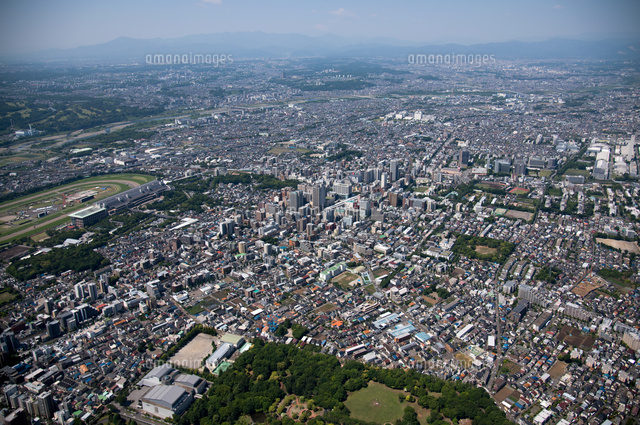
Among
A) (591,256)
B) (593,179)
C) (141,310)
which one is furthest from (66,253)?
(593,179)

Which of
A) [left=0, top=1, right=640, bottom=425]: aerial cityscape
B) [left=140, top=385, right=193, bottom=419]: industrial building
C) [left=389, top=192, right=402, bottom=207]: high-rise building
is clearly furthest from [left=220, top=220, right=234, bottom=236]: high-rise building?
[left=140, top=385, right=193, bottom=419]: industrial building

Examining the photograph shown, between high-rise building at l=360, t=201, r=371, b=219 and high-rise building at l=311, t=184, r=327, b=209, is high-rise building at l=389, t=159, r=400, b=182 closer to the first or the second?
high-rise building at l=360, t=201, r=371, b=219

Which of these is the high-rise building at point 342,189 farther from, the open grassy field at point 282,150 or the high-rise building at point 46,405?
the high-rise building at point 46,405

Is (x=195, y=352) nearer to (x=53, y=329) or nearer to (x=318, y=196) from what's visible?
(x=53, y=329)

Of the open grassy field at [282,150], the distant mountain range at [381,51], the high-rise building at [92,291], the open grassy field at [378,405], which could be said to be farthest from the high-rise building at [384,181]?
the distant mountain range at [381,51]

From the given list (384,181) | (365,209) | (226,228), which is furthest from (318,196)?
(226,228)

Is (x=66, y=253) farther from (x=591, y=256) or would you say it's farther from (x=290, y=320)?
(x=591, y=256)
